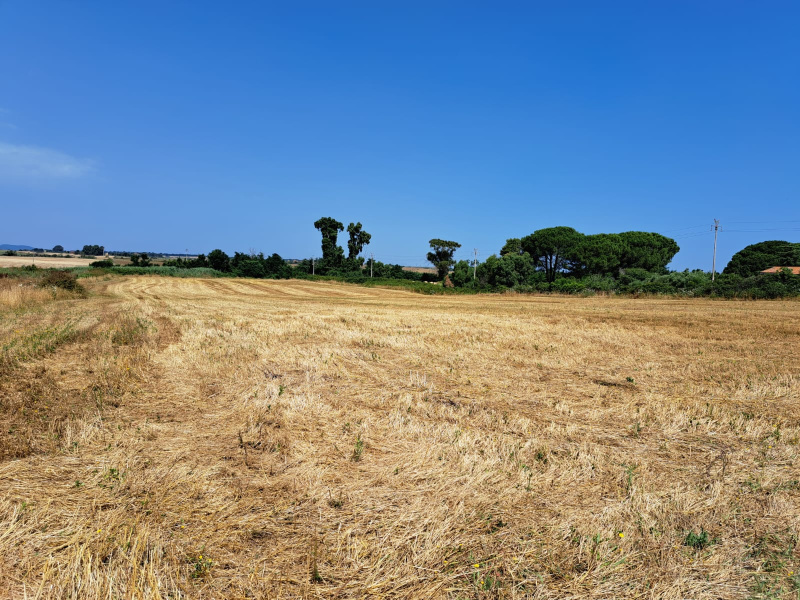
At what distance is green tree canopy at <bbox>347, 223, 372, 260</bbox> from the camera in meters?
93.9

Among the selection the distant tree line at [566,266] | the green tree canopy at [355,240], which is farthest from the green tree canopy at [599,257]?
the green tree canopy at [355,240]

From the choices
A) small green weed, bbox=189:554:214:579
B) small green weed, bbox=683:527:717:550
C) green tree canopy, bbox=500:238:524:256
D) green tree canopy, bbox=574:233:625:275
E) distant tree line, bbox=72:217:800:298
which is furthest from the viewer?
green tree canopy, bbox=500:238:524:256

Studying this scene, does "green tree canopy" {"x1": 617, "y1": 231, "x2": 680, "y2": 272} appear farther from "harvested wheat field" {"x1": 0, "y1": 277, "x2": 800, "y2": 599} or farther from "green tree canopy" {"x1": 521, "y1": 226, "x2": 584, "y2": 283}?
"harvested wheat field" {"x1": 0, "y1": 277, "x2": 800, "y2": 599}

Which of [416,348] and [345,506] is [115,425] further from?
[416,348]

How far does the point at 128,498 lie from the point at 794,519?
629cm

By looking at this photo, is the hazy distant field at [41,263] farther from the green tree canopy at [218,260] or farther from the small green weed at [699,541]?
the small green weed at [699,541]

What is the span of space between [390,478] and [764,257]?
91.1m

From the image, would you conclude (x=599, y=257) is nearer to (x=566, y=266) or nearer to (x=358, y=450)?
(x=566, y=266)

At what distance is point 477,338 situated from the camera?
13.9 m

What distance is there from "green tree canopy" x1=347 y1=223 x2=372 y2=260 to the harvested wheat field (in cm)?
8509

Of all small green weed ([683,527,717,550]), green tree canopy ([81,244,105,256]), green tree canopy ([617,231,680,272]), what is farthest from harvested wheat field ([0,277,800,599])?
green tree canopy ([81,244,105,256])

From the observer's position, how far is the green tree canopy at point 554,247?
60906mm

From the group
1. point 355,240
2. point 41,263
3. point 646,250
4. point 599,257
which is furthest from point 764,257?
point 41,263

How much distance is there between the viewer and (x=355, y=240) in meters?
94.4
